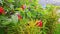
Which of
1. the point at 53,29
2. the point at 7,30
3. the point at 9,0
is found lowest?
the point at 53,29

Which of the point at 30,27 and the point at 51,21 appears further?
the point at 51,21

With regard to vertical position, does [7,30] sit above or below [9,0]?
below

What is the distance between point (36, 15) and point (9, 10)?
0.29 meters

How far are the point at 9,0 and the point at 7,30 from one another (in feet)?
0.75

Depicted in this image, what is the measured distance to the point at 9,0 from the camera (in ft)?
4.16

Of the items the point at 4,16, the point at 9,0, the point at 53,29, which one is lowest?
the point at 53,29

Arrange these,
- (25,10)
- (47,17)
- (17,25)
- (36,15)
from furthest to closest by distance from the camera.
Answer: (47,17)
(36,15)
(25,10)
(17,25)

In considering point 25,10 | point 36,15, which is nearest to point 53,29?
point 36,15

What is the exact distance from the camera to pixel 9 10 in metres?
1.25

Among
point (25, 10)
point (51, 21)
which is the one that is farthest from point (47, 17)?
point (25, 10)

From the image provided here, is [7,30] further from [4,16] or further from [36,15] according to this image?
[36,15]

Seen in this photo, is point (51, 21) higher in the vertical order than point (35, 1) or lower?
lower

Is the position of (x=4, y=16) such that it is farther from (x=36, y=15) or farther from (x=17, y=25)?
(x=36, y=15)

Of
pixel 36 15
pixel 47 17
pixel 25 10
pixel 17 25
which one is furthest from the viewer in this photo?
pixel 47 17
